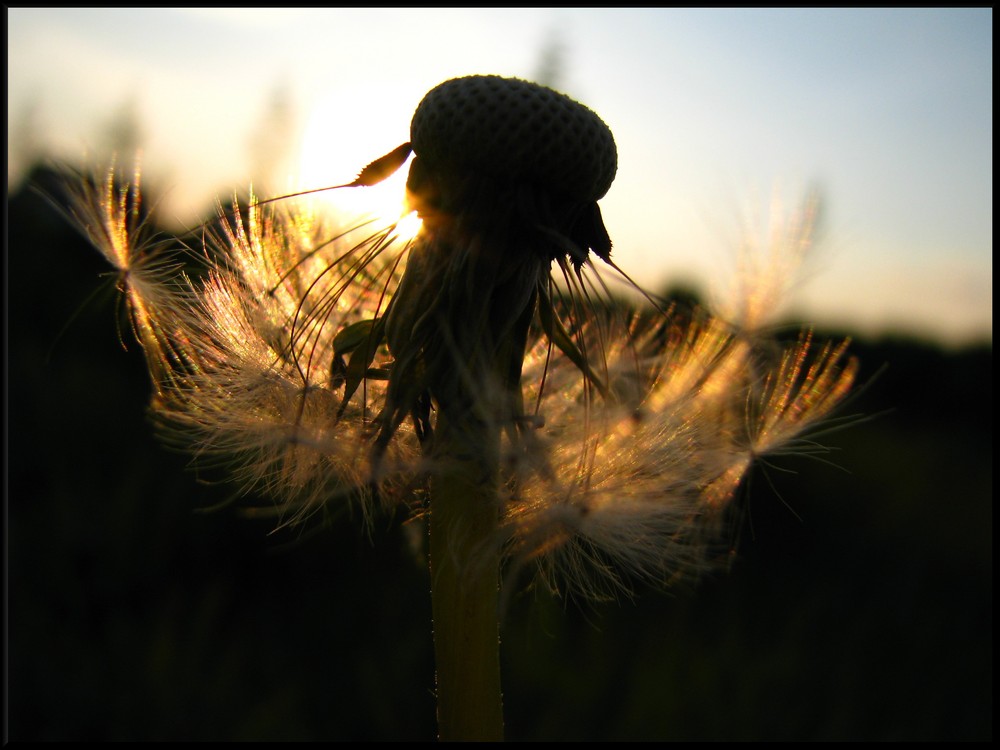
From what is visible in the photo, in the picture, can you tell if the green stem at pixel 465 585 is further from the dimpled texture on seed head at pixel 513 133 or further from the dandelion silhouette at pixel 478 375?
the dimpled texture on seed head at pixel 513 133

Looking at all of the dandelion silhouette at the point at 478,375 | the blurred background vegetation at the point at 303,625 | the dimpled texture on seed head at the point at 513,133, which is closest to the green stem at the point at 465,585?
the dandelion silhouette at the point at 478,375

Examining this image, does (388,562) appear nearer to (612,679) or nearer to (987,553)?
(612,679)

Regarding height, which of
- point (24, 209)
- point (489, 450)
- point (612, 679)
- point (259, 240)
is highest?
point (24, 209)

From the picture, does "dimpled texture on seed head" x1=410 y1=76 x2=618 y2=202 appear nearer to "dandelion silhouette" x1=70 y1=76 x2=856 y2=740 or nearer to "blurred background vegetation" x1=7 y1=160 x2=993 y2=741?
"dandelion silhouette" x1=70 y1=76 x2=856 y2=740

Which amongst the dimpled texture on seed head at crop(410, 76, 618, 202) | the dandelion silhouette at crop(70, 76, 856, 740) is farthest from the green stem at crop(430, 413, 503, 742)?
the dimpled texture on seed head at crop(410, 76, 618, 202)

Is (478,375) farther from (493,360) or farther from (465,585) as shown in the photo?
(465,585)

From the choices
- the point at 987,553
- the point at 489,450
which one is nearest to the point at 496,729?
the point at 489,450

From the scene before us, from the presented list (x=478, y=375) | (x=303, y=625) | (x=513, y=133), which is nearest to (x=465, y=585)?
(x=478, y=375)
